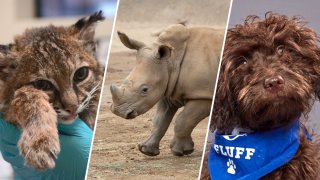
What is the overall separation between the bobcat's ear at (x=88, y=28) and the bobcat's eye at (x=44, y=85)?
0.17m

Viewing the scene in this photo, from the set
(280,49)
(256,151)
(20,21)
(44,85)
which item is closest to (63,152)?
(44,85)

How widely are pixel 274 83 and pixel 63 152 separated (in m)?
0.73

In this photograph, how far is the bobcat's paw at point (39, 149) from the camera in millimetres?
1500

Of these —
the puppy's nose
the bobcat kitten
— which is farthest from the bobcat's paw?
the puppy's nose

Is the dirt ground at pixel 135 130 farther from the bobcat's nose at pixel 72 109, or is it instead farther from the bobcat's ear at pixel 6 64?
the bobcat's ear at pixel 6 64

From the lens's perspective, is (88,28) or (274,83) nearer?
(274,83)

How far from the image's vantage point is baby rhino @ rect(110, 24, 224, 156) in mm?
1549

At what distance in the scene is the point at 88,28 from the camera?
163cm

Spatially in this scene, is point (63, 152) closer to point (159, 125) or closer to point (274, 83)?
point (159, 125)

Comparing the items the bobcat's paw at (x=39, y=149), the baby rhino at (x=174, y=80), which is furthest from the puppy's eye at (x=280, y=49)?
the bobcat's paw at (x=39, y=149)

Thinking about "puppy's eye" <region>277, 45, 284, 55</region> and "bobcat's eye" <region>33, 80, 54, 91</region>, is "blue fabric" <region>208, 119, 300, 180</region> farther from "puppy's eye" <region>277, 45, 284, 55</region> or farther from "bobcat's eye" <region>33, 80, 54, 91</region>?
"bobcat's eye" <region>33, 80, 54, 91</region>

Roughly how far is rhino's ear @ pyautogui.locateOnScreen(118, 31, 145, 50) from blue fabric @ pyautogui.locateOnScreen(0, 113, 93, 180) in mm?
301

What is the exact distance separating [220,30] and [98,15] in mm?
410

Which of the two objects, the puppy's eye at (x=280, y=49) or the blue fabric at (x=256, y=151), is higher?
the puppy's eye at (x=280, y=49)
